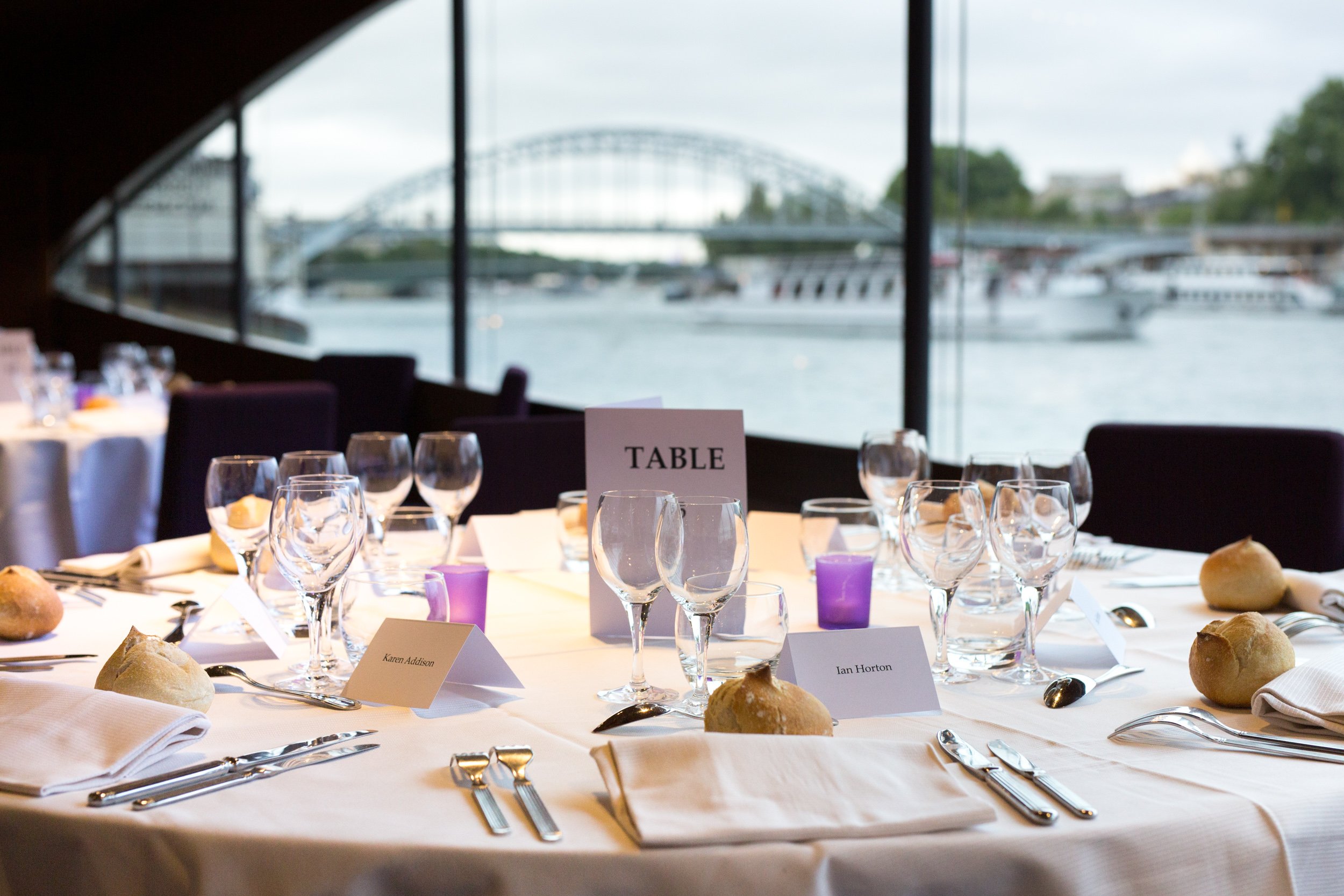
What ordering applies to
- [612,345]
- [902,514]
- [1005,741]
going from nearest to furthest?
1. [1005,741]
2. [902,514]
3. [612,345]

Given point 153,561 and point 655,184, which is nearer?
point 153,561

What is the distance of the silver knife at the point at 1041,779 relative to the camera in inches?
32.7

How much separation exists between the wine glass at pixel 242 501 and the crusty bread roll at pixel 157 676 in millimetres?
293

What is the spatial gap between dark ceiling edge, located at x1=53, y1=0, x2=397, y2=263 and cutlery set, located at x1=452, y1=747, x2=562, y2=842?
6.60 meters

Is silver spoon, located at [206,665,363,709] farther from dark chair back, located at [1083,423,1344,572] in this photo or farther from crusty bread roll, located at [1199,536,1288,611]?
dark chair back, located at [1083,423,1344,572]

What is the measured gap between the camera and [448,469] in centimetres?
172

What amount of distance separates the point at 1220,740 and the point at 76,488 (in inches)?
124

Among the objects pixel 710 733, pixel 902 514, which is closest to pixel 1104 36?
pixel 902 514

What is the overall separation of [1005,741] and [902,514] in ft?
0.86

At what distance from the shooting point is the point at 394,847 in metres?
0.78

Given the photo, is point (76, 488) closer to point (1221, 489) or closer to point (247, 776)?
point (247, 776)

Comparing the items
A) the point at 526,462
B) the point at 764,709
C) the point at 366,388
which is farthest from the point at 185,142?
the point at 764,709

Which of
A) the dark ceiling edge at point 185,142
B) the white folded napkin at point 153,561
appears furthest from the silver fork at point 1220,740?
the dark ceiling edge at point 185,142

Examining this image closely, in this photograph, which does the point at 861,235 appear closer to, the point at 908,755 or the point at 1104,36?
the point at 1104,36
